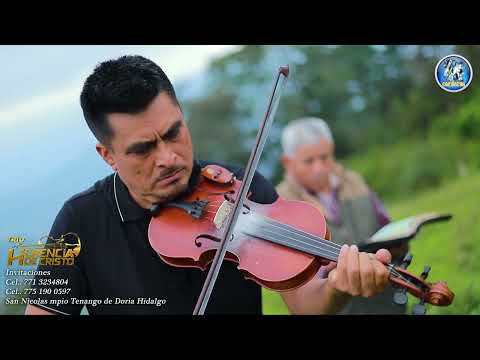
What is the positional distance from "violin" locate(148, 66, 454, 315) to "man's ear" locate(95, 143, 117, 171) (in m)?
0.45

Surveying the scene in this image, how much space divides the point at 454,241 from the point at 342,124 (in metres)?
1.04

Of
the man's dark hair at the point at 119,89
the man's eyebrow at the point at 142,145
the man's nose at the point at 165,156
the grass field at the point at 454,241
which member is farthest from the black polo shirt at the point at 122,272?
the grass field at the point at 454,241

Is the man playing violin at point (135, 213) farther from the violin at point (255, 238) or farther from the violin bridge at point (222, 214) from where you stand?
the violin bridge at point (222, 214)

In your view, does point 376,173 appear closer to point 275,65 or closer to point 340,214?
point 340,214

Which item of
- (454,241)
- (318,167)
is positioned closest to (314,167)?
(318,167)

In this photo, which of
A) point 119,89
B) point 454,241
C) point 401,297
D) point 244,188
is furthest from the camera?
point 454,241

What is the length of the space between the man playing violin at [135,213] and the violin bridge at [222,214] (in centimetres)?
26

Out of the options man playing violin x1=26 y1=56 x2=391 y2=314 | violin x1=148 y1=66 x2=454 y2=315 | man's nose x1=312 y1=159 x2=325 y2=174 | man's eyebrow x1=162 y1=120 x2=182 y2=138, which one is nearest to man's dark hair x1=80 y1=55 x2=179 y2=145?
man playing violin x1=26 y1=56 x2=391 y2=314

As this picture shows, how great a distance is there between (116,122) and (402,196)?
195 centimetres

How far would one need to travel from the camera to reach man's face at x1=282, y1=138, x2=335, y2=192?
16.6ft

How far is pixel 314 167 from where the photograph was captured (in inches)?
200

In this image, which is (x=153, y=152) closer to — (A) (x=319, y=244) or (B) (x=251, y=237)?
(B) (x=251, y=237)

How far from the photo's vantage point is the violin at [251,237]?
3.96 metres

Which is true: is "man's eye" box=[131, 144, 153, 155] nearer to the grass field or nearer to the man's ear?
the man's ear
